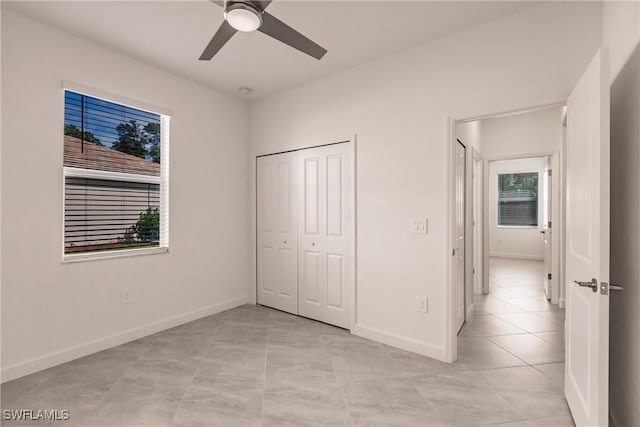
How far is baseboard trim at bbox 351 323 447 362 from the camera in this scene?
9.02ft

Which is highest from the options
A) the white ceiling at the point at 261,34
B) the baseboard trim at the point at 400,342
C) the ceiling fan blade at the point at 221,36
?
the white ceiling at the point at 261,34

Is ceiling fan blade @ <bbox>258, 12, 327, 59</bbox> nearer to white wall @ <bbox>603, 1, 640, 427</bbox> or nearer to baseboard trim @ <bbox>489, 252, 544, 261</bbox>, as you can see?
white wall @ <bbox>603, 1, 640, 427</bbox>

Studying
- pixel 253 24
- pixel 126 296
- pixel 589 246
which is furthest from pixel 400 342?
pixel 253 24

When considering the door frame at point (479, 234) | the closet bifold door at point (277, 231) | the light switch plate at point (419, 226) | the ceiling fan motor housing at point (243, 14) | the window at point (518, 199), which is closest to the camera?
the ceiling fan motor housing at point (243, 14)

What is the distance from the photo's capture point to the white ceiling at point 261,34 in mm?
2332

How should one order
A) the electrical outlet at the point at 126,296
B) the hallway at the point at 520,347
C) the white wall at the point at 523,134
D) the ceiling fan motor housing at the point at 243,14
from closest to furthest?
the ceiling fan motor housing at the point at 243,14 → the hallway at the point at 520,347 → the electrical outlet at the point at 126,296 → the white wall at the point at 523,134

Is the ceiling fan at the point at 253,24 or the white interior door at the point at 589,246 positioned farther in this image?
the ceiling fan at the point at 253,24

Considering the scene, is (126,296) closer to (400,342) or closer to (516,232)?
(400,342)

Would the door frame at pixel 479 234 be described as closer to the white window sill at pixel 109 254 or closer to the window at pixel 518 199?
the white window sill at pixel 109 254

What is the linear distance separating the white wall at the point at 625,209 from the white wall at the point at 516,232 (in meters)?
7.47

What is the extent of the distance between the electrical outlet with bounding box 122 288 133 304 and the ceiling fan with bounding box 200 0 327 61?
2.36m

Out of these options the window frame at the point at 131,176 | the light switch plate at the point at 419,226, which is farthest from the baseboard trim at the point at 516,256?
the window frame at the point at 131,176

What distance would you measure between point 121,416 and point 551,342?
361cm

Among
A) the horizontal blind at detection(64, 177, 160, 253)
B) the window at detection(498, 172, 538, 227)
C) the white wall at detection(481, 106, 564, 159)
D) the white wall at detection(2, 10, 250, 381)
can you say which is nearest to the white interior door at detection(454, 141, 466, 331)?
the white wall at detection(481, 106, 564, 159)
